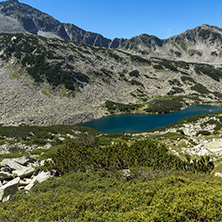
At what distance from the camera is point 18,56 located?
3465 inches

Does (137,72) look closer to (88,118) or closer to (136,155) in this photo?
(88,118)

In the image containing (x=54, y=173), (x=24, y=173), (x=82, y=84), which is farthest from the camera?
(x=82, y=84)

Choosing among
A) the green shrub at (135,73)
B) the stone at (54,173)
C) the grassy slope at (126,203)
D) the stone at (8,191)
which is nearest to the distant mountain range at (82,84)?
the green shrub at (135,73)

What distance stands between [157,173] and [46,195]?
6446 mm

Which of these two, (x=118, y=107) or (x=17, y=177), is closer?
(x=17, y=177)

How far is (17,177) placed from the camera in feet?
38.0

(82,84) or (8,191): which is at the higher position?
(82,84)

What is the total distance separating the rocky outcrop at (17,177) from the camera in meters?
9.48

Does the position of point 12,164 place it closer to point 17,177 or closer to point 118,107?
point 17,177

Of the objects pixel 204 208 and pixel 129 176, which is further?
pixel 129 176

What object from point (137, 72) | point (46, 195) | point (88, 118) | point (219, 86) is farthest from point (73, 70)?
point (219, 86)

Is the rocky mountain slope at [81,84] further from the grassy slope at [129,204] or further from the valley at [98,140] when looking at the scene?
the grassy slope at [129,204]

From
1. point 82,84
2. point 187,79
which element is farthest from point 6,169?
point 187,79

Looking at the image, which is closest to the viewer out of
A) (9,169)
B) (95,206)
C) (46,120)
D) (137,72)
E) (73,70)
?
(95,206)
